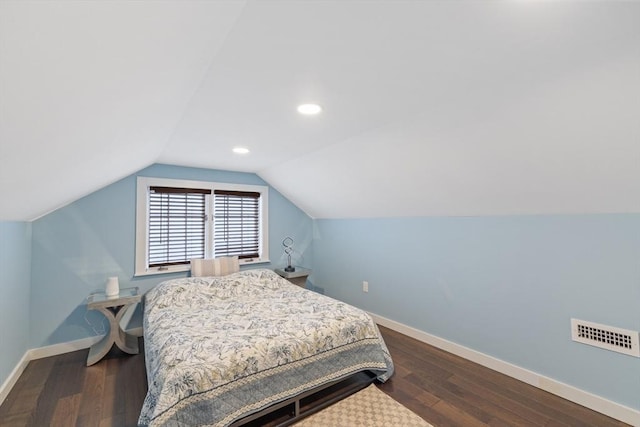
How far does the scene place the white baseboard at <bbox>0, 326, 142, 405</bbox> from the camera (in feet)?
7.47

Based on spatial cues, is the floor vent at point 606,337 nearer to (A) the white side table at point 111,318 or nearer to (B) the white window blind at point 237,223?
(B) the white window blind at point 237,223

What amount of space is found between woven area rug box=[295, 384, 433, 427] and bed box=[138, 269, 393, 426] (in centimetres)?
18

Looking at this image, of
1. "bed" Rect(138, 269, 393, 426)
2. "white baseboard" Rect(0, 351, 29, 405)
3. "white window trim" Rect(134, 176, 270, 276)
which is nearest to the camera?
"bed" Rect(138, 269, 393, 426)

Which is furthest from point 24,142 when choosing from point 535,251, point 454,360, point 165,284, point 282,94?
point 454,360

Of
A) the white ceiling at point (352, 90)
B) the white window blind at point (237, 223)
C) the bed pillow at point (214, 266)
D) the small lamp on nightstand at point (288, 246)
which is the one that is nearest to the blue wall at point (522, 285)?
the white ceiling at point (352, 90)

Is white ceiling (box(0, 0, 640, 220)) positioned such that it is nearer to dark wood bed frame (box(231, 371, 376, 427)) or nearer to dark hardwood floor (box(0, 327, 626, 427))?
dark hardwood floor (box(0, 327, 626, 427))

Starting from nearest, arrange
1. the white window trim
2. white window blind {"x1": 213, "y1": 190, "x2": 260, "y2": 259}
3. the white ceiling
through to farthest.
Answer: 1. the white ceiling
2. the white window trim
3. white window blind {"x1": 213, "y1": 190, "x2": 260, "y2": 259}

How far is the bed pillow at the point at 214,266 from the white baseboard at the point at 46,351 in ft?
2.87

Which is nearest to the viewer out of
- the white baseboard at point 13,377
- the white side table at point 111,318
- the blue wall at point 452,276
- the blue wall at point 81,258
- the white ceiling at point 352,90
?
the white ceiling at point 352,90

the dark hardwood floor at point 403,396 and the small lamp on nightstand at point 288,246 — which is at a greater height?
the small lamp on nightstand at point 288,246

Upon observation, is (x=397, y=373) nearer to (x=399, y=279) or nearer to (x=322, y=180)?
(x=399, y=279)

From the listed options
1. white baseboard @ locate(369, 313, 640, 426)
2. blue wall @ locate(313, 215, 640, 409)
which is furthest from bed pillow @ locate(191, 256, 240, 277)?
white baseboard @ locate(369, 313, 640, 426)

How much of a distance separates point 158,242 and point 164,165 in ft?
3.11

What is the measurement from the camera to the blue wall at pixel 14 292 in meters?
2.14
